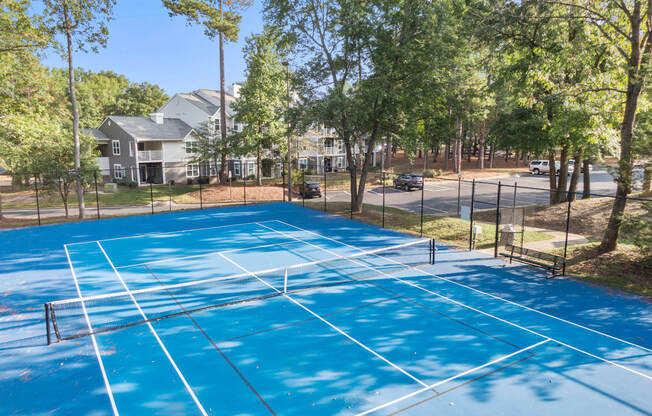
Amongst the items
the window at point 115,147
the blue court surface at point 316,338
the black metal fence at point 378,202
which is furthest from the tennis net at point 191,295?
the window at point 115,147

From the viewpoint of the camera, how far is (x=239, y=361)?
9180 millimetres

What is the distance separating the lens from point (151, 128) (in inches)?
Answer: 1842

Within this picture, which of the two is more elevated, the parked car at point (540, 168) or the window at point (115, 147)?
the window at point (115, 147)

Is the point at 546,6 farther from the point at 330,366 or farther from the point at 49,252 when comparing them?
the point at 49,252

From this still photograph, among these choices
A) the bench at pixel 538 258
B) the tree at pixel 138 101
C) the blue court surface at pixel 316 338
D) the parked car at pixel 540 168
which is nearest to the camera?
the blue court surface at pixel 316 338

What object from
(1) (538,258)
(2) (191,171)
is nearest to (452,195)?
(1) (538,258)

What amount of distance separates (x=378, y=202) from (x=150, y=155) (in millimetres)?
26762

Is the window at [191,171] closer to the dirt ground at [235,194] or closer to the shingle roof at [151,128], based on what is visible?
the shingle roof at [151,128]

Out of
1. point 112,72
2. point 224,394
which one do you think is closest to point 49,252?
point 224,394

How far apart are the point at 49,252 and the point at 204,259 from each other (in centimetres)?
748

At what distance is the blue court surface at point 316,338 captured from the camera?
786 cm

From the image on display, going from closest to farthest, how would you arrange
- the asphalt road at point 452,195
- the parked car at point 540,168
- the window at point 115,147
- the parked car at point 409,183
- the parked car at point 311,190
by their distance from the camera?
the asphalt road at point 452,195 → the parked car at point 311,190 → the parked car at point 409,183 → the window at point 115,147 → the parked car at point 540,168

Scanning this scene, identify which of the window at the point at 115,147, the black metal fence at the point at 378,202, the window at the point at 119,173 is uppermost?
the window at the point at 115,147

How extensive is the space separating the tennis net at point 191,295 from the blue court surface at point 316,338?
0.07 meters
